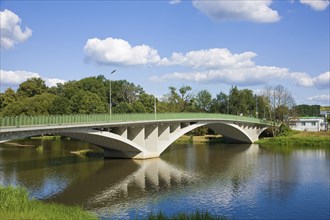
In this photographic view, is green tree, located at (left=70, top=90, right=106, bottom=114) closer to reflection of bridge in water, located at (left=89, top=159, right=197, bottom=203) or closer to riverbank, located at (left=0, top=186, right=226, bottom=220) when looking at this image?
reflection of bridge in water, located at (left=89, top=159, right=197, bottom=203)

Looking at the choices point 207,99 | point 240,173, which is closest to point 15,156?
point 240,173

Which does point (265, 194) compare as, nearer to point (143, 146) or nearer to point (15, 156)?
point (143, 146)

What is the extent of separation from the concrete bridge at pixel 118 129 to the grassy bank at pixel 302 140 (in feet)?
41.0

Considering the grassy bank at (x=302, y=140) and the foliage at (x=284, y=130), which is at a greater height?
the foliage at (x=284, y=130)

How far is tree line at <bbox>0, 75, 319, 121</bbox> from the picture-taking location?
76.5 metres

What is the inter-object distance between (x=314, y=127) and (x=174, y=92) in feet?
124

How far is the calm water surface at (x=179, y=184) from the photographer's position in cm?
2514

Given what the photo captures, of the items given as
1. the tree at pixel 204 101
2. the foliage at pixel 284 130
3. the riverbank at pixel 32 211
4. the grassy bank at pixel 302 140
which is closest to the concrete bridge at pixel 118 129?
the riverbank at pixel 32 211

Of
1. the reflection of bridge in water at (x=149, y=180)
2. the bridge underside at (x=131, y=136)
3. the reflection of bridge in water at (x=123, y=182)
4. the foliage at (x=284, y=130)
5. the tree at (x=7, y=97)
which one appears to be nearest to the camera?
the reflection of bridge in water at (x=123, y=182)

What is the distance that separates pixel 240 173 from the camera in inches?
1551

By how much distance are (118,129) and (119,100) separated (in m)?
64.0

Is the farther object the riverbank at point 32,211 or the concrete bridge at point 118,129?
the concrete bridge at point 118,129

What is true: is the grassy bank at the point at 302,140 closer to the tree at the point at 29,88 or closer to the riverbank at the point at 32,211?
the tree at the point at 29,88

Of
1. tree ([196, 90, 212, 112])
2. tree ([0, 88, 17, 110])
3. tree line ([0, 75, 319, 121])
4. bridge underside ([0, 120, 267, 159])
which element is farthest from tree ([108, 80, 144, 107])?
bridge underside ([0, 120, 267, 159])
